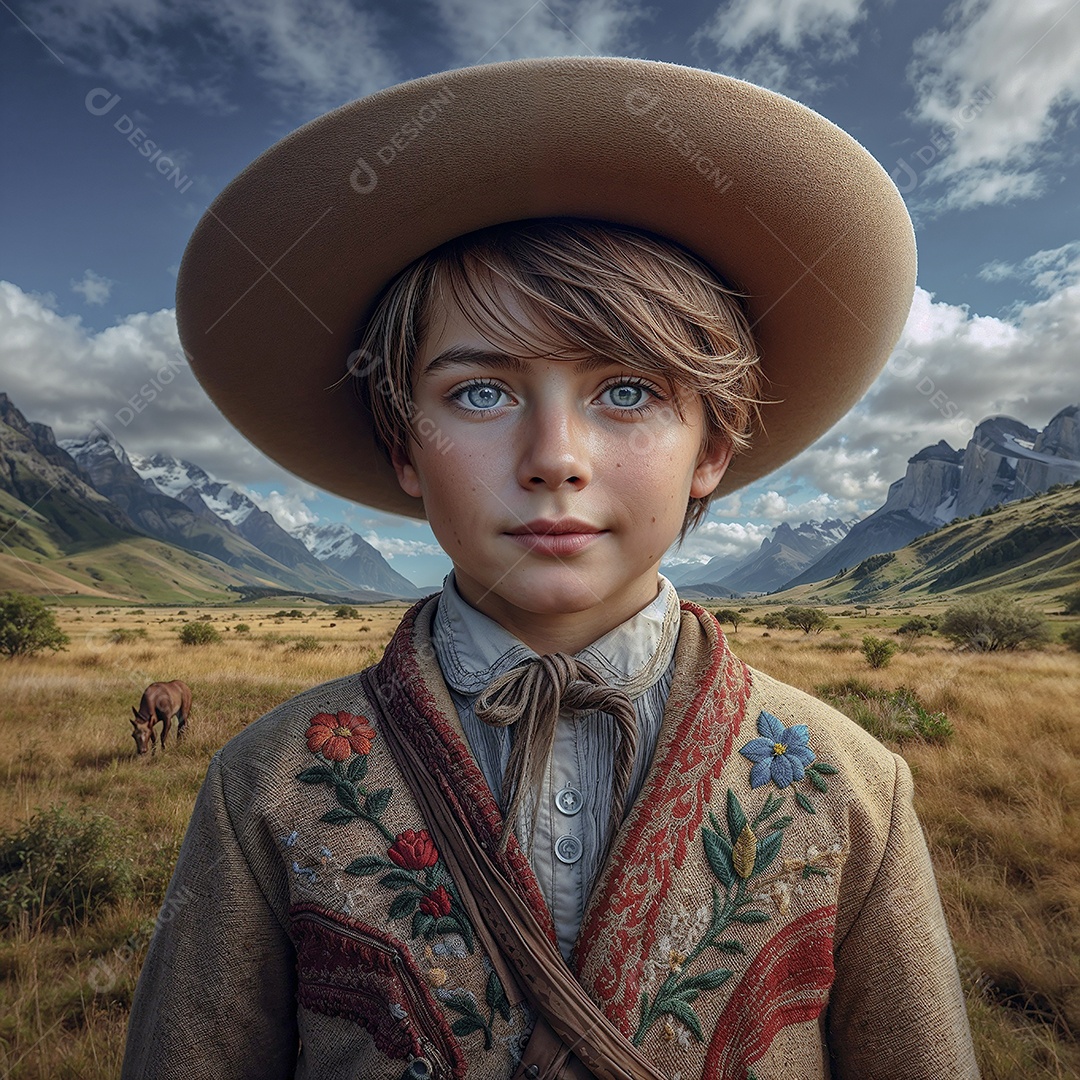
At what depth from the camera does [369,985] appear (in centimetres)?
123

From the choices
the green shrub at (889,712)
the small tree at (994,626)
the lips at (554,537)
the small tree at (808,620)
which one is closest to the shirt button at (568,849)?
the lips at (554,537)

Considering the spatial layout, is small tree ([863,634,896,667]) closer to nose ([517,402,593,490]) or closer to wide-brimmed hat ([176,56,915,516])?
wide-brimmed hat ([176,56,915,516])

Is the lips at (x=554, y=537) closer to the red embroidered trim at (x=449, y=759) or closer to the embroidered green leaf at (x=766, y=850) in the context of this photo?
the red embroidered trim at (x=449, y=759)

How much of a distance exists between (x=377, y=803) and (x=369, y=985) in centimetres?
33

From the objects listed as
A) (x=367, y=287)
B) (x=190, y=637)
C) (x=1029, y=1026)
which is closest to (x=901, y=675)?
(x=1029, y=1026)

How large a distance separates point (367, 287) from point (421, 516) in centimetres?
108

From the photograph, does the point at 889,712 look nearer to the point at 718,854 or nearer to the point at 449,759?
the point at 718,854

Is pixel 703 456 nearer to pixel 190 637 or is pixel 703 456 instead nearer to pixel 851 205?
pixel 851 205

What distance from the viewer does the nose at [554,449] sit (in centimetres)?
126

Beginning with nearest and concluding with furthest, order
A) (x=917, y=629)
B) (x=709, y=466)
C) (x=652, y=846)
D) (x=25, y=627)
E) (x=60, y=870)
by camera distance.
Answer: (x=652, y=846)
(x=709, y=466)
(x=60, y=870)
(x=25, y=627)
(x=917, y=629)

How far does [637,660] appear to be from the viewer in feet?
5.00

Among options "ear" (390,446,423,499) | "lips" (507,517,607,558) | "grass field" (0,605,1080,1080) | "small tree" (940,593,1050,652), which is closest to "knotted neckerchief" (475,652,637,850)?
"lips" (507,517,607,558)

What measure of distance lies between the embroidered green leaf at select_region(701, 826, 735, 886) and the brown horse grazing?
27.1 ft

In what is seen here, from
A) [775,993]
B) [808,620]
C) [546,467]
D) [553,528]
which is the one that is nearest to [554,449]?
[546,467]
